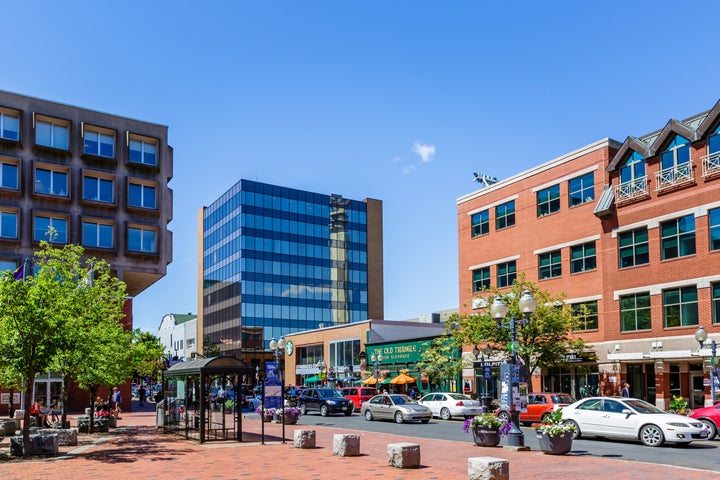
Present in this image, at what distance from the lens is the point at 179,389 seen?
90.5 feet

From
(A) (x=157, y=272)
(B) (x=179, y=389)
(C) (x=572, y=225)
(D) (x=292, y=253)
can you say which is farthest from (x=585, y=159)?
(D) (x=292, y=253)

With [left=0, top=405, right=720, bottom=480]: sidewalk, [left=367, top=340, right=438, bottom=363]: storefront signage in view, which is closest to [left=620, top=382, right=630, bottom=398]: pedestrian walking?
[left=0, top=405, right=720, bottom=480]: sidewalk

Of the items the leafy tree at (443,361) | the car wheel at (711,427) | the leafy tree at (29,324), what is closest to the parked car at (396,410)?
the leafy tree at (443,361)

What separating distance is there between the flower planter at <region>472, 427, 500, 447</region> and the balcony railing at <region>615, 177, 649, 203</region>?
65.2ft

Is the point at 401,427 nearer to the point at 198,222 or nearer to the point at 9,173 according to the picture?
the point at 9,173

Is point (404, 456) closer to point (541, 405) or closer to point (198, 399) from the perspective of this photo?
point (198, 399)

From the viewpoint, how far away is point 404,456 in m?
16.3

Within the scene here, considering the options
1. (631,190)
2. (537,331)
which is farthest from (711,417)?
(631,190)

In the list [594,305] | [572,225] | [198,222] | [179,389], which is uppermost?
[198,222]

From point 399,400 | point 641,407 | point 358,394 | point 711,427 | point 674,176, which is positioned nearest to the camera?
point 641,407

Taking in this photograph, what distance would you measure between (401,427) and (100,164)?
30624 millimetres

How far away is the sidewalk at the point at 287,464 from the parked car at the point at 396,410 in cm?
949

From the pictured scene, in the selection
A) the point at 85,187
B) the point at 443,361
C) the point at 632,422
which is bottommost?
the point at 632,422

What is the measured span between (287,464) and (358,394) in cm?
2840
